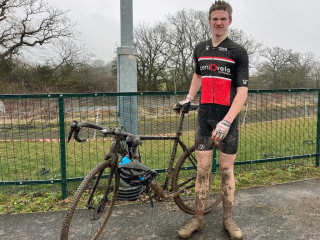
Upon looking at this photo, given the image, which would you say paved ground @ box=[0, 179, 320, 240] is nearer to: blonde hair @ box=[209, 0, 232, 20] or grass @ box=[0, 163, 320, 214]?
grass @ box=[0, 163, 320, 214]

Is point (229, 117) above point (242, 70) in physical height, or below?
below

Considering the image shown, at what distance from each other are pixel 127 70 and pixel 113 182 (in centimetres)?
196

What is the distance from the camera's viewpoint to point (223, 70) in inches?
109

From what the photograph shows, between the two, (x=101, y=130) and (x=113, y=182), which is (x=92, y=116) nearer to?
(x=113, y=182)

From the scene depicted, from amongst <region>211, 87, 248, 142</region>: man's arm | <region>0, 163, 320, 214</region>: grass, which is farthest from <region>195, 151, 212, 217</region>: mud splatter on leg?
<region>0, 163, 320, 214</region>: grass

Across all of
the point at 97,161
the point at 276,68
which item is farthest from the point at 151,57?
the point at 97,161

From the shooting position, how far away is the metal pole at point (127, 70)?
162 inches

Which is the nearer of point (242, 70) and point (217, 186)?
point (242, 70)

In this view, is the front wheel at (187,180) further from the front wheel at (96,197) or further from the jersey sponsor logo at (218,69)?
the jersey sponsor logo at (218,69)

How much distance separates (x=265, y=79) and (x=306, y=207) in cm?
3040

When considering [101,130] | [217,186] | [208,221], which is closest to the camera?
[101,130]

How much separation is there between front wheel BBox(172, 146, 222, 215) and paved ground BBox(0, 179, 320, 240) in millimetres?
127

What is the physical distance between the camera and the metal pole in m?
4.12

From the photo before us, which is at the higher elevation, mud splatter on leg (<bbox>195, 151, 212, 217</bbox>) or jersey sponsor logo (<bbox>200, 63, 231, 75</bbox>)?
jersey sponsor logo (<bbox>200, 63, 231, 75</bbox>)
